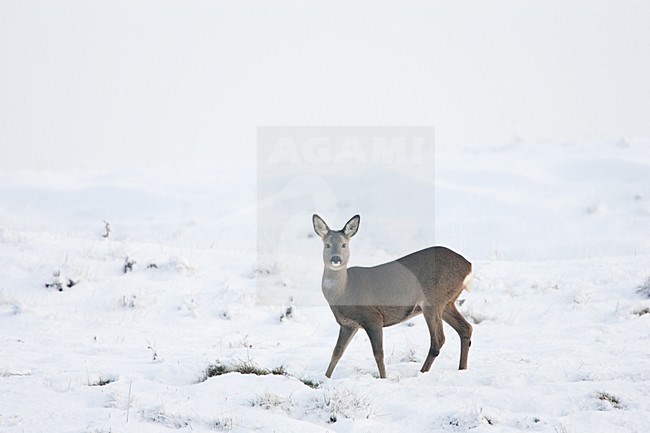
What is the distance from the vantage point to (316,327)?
11016 millimetres

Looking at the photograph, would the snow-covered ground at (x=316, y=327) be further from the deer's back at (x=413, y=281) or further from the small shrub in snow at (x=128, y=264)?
the deer's back at (x=413, y=281)

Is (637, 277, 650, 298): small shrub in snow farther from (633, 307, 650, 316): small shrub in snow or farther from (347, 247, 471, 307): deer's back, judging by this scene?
(347, 247, 471, 307): deer's back

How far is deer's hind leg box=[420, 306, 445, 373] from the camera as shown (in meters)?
7.99

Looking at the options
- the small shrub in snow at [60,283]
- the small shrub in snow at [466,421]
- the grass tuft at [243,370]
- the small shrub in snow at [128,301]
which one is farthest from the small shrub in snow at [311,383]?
the small shrub in snow at [60,283]

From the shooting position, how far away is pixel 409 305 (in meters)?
8.09

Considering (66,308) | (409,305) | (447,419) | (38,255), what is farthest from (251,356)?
(38,255)

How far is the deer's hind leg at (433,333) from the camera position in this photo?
7995 mm

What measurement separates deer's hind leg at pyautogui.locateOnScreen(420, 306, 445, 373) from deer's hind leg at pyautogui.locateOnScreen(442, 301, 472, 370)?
0.26m

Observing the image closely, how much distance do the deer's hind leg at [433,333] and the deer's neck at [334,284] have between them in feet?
3.12

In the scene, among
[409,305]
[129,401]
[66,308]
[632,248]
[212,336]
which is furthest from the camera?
[632,248]

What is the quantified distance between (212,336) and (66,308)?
248 centimetres

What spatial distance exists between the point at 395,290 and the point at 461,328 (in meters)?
0.93

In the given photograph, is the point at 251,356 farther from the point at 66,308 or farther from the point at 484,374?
the point at 66,308

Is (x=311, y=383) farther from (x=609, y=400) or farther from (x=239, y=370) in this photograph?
(x=609, y=400)
